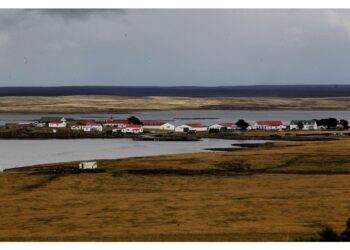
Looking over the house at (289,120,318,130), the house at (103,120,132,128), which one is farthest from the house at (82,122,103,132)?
the house at (289,120,318,130)

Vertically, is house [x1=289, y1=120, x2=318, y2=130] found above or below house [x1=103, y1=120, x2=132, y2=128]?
above

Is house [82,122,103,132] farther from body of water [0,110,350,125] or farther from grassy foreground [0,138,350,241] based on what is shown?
grassy foreground [0,138,350,241]

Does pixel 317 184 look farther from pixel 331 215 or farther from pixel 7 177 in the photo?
pixel 7 177

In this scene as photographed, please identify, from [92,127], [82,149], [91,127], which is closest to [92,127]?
[92,127]

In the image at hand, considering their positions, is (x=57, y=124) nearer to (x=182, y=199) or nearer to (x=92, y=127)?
(x=92, y=127)

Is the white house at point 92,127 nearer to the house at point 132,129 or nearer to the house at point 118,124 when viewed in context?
the house at point 118,124

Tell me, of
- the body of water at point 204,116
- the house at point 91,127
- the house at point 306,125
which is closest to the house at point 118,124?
the house at point 91,127

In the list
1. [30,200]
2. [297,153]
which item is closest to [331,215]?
[30,200]
